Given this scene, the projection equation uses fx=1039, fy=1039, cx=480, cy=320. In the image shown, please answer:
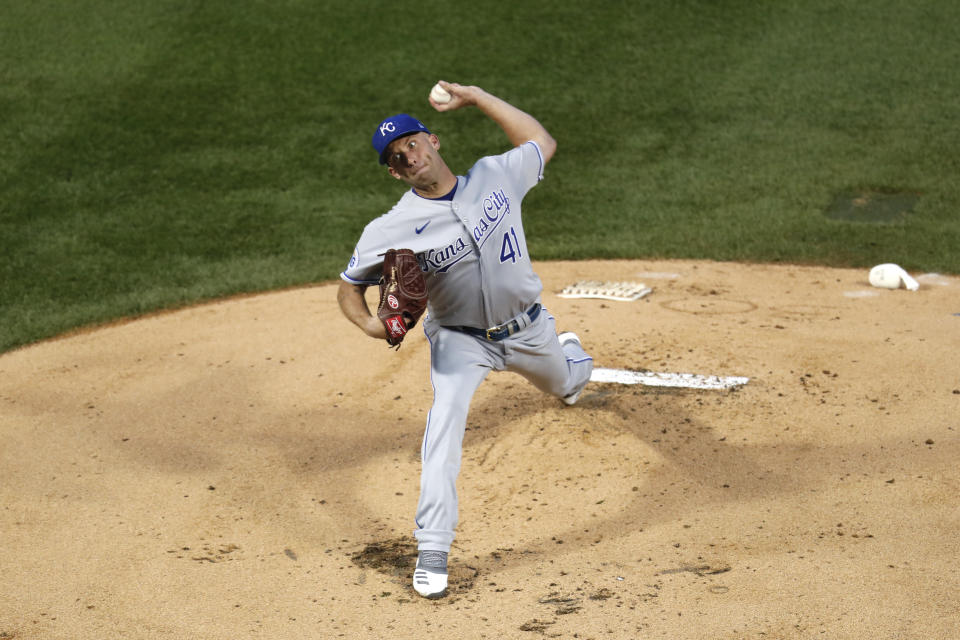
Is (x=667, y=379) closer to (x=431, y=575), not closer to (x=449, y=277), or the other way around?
(x=449, y=277)

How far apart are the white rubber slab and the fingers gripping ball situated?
229 cm

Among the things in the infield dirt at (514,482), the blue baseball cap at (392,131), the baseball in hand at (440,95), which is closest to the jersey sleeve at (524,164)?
the baseball in hand at (440,95)

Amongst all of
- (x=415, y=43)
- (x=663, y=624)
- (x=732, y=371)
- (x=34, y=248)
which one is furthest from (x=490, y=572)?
(x=415, y=43)

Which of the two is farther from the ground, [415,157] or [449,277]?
[415,157]

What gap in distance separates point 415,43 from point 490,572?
34.6 feet

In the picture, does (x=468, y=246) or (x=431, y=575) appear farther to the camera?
(x=468, y=246)

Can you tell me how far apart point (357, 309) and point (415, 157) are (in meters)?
0.70

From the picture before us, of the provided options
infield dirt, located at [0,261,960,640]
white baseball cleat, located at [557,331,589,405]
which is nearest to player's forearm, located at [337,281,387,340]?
infield dirt, located at [0,261,960,640]

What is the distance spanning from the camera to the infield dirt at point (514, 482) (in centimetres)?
408

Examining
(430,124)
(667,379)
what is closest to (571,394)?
(667,379)

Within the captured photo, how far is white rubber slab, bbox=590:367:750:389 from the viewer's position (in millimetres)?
6242

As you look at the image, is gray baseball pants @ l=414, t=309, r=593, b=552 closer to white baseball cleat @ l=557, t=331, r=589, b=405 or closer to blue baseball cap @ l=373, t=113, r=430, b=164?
white baseball cleat @ l=557, t=331, r=589, b=405

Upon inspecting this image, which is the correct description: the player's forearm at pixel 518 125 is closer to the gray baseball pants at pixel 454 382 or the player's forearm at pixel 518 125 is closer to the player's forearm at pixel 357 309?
the gray baseball pants at pixel 454 382

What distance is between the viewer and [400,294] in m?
4.18
